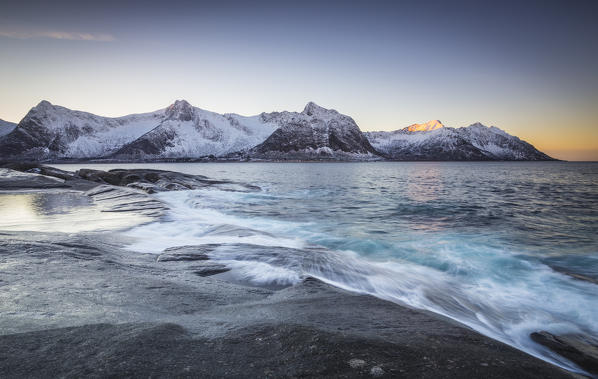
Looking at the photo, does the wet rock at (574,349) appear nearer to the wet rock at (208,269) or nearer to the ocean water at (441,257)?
the ocean water at (441,257)

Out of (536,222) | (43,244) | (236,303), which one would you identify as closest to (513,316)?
(236,303)

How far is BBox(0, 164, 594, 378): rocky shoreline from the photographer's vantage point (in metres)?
2.12

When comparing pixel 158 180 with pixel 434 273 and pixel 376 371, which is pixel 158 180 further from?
pixel 376 371

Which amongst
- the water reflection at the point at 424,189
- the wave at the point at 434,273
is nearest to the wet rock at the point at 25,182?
the wave at the point at 434,273

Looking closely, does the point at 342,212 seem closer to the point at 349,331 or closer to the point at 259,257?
the point at 259,257

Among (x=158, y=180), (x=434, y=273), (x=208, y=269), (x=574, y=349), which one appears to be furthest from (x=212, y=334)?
(x=158, y=180)

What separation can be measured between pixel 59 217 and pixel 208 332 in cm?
1036

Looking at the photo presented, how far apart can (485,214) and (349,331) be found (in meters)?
15.4

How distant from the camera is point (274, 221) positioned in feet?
43.7

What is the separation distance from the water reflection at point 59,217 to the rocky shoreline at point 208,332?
449 centimetres

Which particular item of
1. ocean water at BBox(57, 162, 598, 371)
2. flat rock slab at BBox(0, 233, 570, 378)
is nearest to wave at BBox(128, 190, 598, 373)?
ocean water at BBox(57, 162, 598, 371)

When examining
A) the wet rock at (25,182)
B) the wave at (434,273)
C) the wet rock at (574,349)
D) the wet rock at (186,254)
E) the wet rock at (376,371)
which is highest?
the wet rock at (376,371)

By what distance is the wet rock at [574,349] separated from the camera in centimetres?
328

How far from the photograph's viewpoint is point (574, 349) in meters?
3.54
